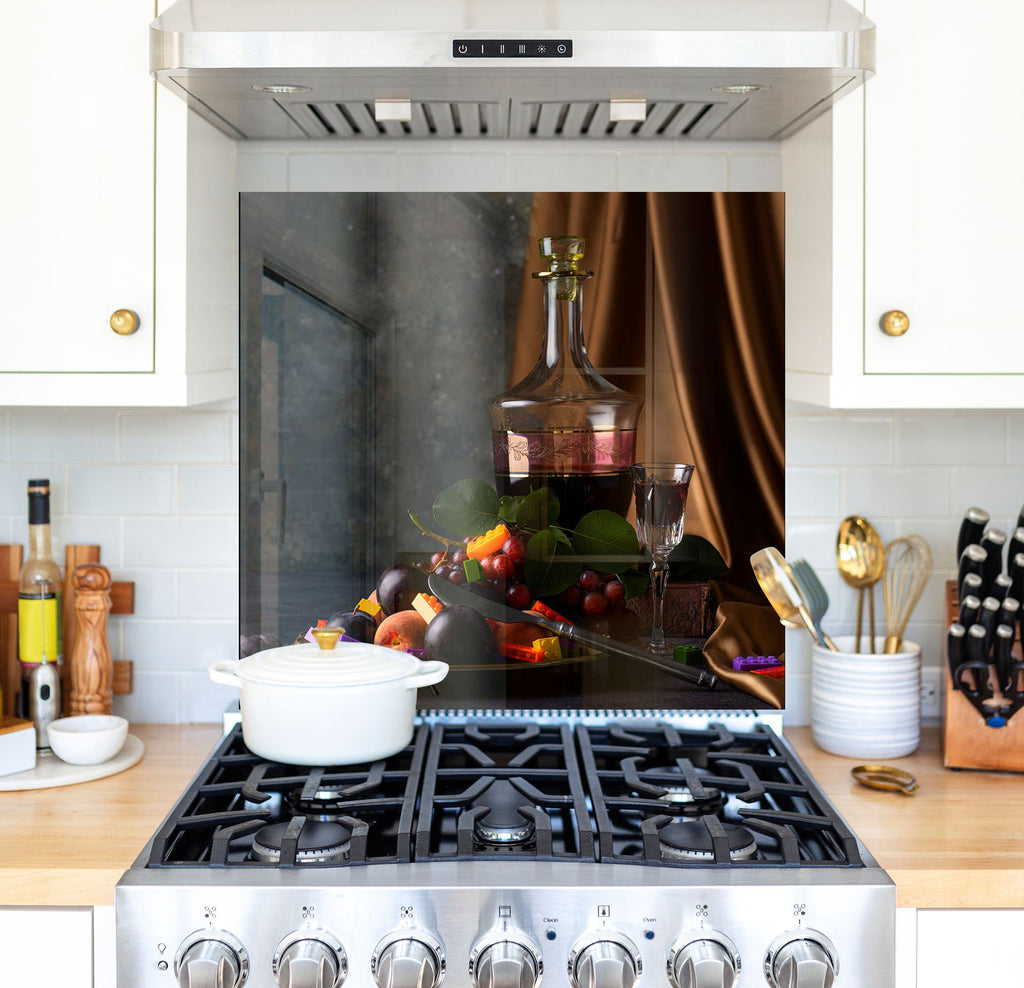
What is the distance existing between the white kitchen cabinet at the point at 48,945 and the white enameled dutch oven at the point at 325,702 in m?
0.36

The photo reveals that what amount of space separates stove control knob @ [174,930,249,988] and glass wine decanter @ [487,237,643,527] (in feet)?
3.00

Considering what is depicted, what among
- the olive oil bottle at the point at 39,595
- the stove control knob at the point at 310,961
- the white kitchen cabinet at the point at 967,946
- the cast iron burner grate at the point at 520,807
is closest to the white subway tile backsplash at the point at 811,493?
the cast iron burner grate at the point at 520,807

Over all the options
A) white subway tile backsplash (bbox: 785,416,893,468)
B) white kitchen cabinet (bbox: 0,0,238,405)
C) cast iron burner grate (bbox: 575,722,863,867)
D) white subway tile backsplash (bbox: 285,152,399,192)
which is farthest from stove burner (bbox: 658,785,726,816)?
white subway tile backsplash (bbox: 285,152,399,192)

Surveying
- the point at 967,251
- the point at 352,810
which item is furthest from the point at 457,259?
the point at 352,810

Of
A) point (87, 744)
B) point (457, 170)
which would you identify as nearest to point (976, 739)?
point (457, 170)

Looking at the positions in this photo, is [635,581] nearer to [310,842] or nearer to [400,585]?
[400,585]

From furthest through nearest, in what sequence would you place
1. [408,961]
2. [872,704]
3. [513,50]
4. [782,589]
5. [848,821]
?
[782,589] < [872,704] < [848,821] < [513,50] < [408,961]

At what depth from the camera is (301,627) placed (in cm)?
201

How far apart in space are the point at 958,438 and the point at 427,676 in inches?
40.9

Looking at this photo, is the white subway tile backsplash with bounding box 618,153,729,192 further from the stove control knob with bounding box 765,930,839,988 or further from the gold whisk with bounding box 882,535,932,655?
the stove control knob with bounding box 765,930,839,988

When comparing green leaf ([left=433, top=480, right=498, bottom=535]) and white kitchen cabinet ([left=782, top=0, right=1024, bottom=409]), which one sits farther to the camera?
green leaf ([left=433, top=480, right=498, bottom=535])

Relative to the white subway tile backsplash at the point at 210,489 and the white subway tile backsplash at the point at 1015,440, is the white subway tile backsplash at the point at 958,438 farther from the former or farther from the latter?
the white subway tile backsplash at the point at 210,489

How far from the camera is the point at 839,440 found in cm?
200

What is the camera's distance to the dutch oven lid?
160 centimetres
